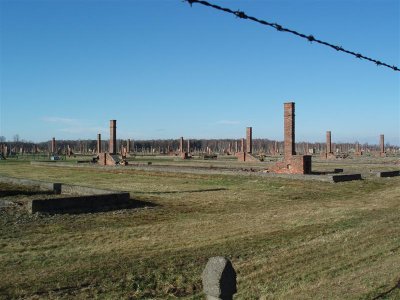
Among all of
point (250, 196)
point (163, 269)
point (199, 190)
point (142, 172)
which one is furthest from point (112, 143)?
point (163, 269)

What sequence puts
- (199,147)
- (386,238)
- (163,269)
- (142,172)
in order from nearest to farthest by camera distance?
1. (163,269)
2. (386,238)
3. (142,172)
4. (199,147)

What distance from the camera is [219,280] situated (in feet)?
10.3

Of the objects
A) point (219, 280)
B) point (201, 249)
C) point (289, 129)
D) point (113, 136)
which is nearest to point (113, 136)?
point (113, 136)

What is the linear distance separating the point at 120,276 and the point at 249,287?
6.03 ft

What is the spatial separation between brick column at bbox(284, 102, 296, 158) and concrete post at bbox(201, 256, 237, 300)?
20392 mm

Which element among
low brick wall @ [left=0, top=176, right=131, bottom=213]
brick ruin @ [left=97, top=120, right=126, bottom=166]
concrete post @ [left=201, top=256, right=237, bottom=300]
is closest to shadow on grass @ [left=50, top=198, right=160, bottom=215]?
low brick wall @ [left=0, top=176, right=131, bottom=213]

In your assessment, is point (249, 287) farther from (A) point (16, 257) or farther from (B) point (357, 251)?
(A) point (16, 257)

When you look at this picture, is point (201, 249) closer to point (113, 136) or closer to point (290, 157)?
point (290, 157)

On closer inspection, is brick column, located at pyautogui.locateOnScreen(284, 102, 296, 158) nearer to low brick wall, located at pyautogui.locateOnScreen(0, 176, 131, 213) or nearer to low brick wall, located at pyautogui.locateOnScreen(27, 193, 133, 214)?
low brick wall, located at pyautogui.locateOnScreen(0, 176, 131, 213)

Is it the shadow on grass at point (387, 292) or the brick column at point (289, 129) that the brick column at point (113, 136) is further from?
the shadow on grass at point (387, 292)

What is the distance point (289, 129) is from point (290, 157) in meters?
1.54

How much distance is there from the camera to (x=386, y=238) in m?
9.15

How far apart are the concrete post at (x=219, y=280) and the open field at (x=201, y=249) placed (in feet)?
9.33

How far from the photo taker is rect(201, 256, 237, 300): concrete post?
10.3ft
